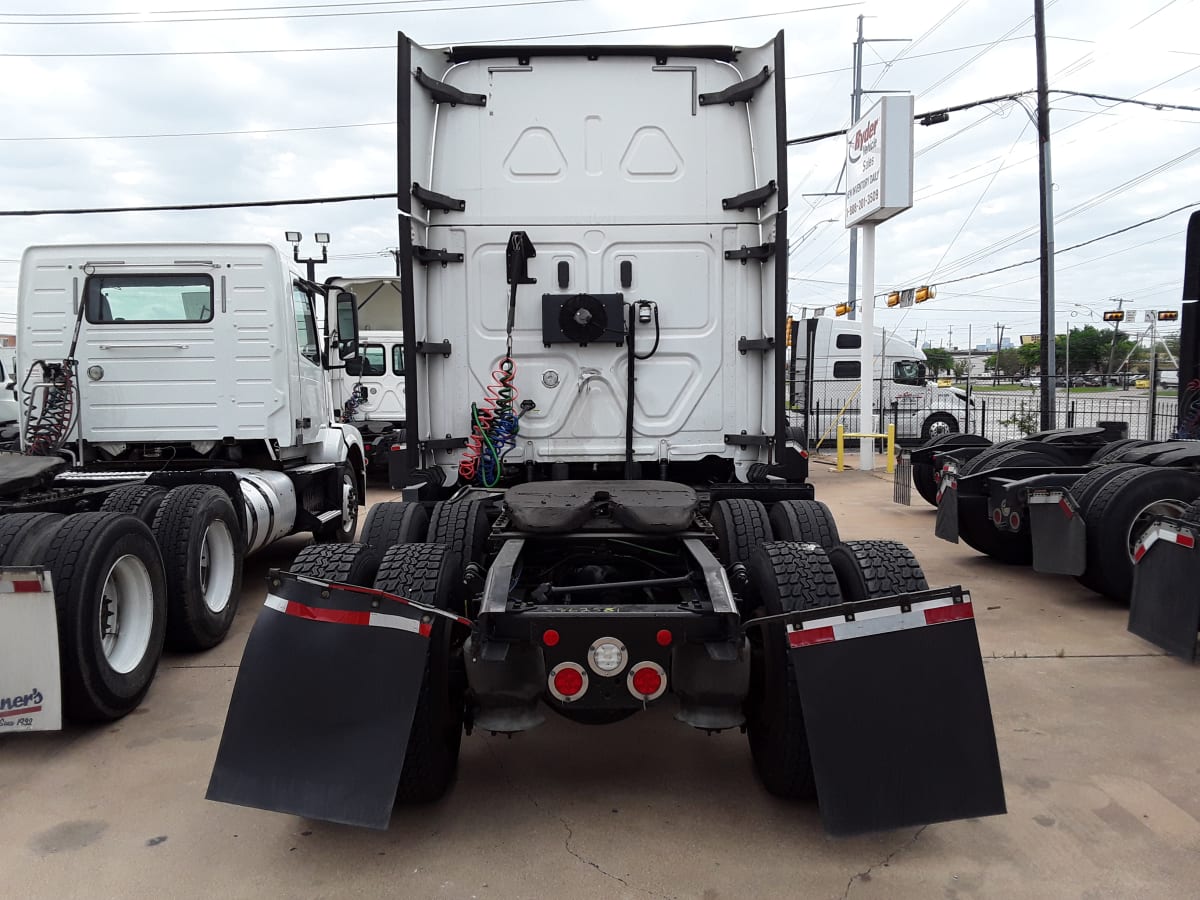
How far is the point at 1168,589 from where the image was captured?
4805mm

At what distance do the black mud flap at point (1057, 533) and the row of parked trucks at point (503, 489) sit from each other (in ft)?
7.35

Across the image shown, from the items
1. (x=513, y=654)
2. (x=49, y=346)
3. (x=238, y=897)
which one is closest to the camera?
(x=238, y=897)

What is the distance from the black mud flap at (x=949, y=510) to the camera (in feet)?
23.9

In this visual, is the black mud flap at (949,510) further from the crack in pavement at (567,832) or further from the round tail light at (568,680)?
the round tail light at (568,680)

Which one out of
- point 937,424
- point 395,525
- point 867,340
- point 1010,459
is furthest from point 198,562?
point 937,424

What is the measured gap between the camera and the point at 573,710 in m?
3.18

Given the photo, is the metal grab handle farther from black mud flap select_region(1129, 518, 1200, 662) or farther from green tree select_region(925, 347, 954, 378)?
green tree select_region(925, 347, 954, 378)

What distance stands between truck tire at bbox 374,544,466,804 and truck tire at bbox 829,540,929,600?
155 cm

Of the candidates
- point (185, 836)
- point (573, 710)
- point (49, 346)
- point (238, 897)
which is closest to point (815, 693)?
point (573, 710)

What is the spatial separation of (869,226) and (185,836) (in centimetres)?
1534

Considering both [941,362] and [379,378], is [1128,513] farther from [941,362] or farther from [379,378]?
[941,362]

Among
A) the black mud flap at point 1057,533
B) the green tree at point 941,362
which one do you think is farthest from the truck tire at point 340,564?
the green tree at point 941,362

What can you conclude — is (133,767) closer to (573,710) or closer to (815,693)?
(573,710)

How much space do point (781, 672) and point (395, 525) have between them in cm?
211
